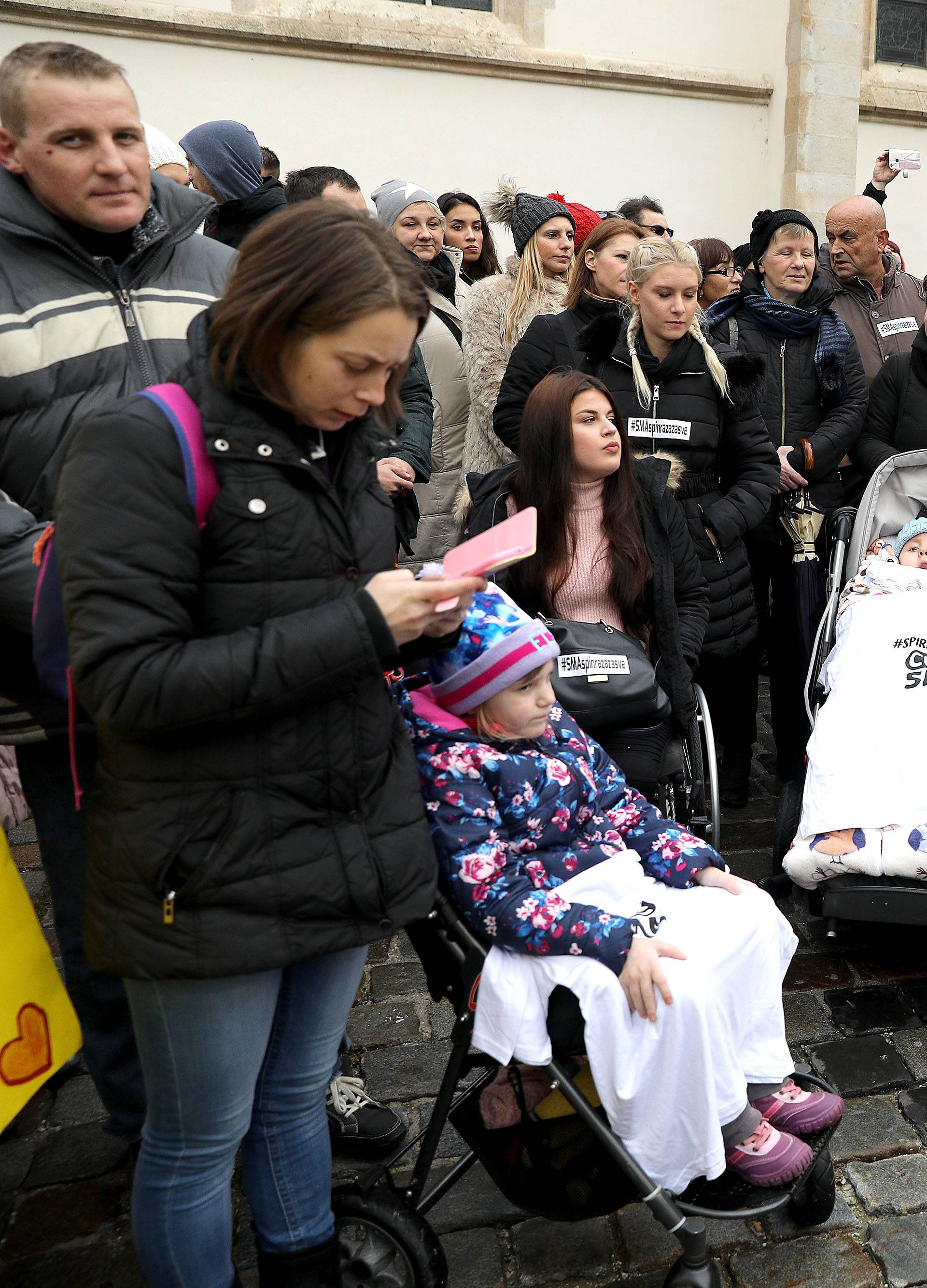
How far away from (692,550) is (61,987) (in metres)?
2.24

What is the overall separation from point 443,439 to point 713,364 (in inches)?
52.8


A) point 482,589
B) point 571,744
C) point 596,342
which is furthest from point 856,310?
point 482,589

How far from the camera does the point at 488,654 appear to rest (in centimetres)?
211

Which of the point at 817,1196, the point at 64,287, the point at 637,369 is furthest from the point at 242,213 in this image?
the point at 817,1196

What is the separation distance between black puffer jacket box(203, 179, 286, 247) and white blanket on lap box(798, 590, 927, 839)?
2.62 metres

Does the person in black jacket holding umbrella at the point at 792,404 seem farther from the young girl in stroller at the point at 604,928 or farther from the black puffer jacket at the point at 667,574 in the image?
the young girl in stroller at the point at 604,928

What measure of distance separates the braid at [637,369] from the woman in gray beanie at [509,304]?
795mm

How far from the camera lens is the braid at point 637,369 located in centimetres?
400

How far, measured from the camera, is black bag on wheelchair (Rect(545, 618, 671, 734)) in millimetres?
2982

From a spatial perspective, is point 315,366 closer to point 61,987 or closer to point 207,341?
point 207,341

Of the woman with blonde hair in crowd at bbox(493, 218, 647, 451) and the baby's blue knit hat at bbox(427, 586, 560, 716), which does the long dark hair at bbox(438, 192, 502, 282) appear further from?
the baby's blue knit hat at bbox(427, 586, 560, 716)

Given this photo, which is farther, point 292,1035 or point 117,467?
point 292,1035

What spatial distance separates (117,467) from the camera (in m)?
1.47

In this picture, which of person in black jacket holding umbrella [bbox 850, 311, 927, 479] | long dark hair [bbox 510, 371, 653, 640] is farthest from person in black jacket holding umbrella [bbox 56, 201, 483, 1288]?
person in black jacket holding umbrella [bbox 850, 311, 927, 479]
